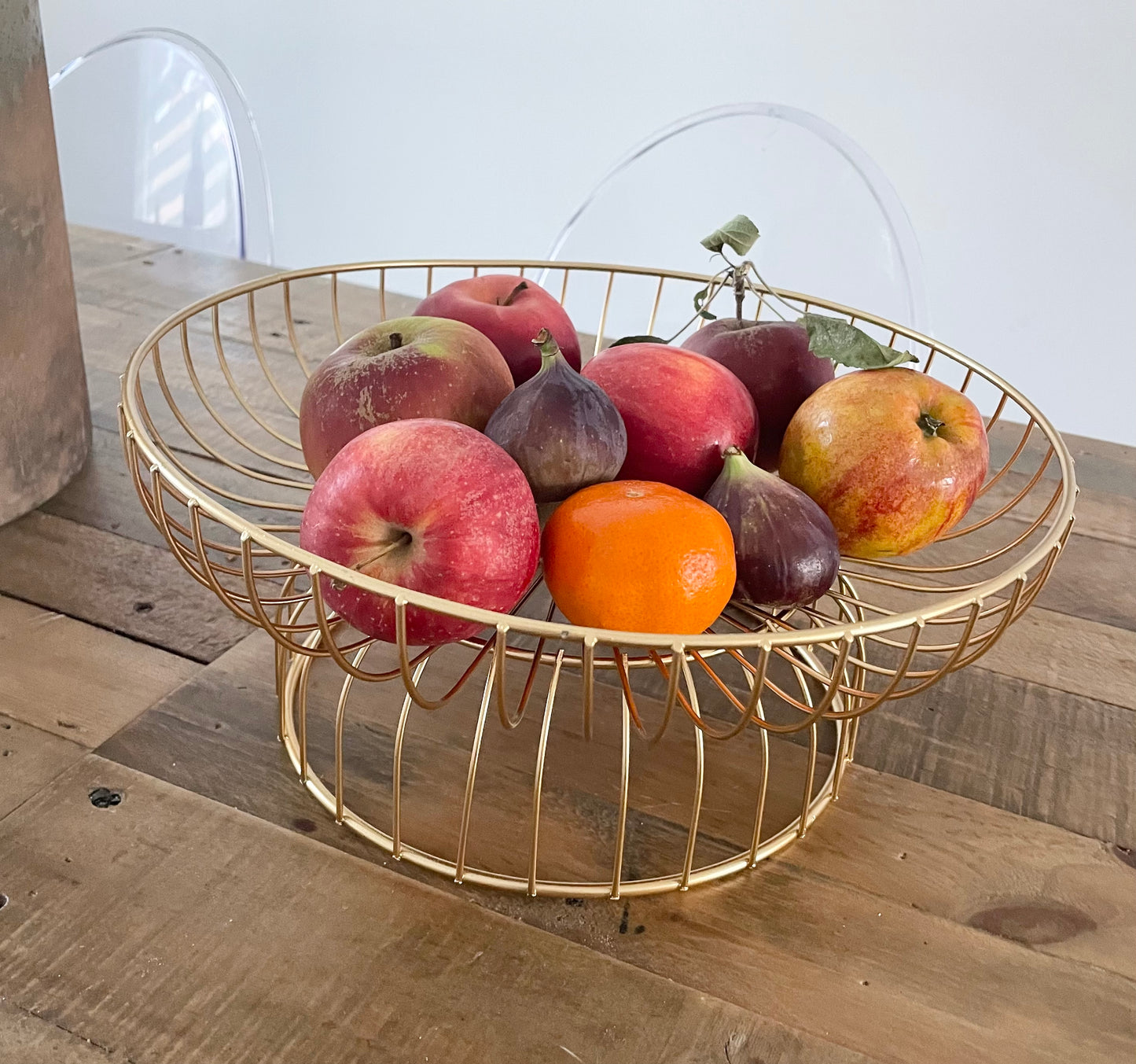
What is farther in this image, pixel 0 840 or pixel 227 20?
pixel 227 20

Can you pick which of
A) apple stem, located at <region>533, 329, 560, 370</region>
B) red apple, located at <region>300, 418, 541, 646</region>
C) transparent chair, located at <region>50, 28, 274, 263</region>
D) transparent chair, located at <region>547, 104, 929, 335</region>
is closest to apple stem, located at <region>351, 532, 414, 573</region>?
red apple, located at <region>300, 418, 541, 646</region>

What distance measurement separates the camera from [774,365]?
0.60 metres

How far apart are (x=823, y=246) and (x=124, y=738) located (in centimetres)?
95

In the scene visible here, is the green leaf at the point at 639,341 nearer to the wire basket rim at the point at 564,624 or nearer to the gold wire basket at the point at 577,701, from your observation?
the gold wire basket at the point at 577,701

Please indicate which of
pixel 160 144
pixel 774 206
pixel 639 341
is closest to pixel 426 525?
pixel 639 341

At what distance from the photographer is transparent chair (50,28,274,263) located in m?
1.37

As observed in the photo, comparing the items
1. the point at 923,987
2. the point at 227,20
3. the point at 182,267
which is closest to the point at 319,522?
the point at 923,987

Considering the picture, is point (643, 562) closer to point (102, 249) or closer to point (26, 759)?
point (26, 759)

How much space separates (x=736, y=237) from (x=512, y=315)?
14 cm

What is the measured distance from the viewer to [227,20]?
2.19m

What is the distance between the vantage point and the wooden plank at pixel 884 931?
0.43 metres

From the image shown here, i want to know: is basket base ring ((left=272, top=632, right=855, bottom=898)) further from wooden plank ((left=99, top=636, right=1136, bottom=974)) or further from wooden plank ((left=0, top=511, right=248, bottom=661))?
wooden plank ((left=0, top=511, right=248, bottom=661))

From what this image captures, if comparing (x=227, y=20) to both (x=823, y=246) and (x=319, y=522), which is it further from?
(x=319, y=522)

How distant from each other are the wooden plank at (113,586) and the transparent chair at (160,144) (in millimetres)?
759
